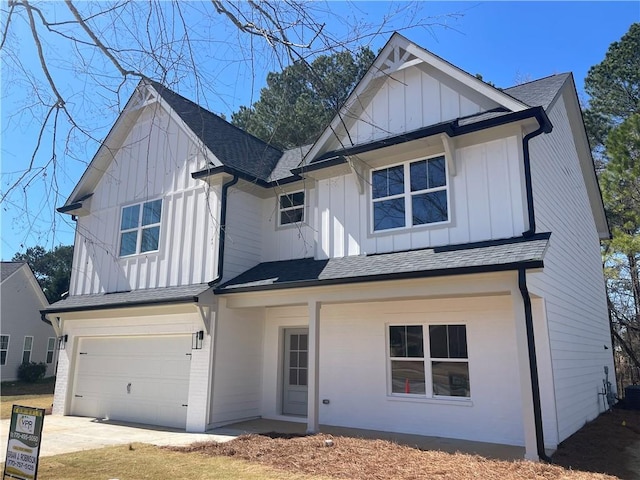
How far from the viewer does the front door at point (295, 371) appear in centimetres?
1173

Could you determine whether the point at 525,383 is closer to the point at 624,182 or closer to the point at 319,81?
the point at 319,81

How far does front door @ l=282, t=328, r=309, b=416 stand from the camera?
11.7m

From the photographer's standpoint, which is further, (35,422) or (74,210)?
(74,210)

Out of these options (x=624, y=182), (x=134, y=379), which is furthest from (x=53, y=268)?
(x=624, y=182)

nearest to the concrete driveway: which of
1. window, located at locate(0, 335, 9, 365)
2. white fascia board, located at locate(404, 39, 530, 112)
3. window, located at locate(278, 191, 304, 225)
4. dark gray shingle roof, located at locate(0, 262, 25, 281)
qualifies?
window, located at locate(278, 191, 304, 225)

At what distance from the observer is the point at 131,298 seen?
12156 millimetres

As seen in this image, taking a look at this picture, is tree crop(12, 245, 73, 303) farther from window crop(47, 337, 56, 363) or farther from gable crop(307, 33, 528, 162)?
gable crop(307, 33, 528, 162)

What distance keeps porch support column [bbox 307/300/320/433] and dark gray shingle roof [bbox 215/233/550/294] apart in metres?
0.67

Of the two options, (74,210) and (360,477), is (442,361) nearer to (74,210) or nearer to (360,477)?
(360,477)

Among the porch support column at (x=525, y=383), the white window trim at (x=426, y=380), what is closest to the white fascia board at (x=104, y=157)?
the white window trim at (x=426, y=380)

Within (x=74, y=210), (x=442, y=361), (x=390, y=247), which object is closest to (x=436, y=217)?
(x=390, y=247)

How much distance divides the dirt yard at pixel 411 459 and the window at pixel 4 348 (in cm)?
2122

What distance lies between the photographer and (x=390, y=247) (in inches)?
401

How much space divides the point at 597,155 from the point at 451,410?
19845 mm
